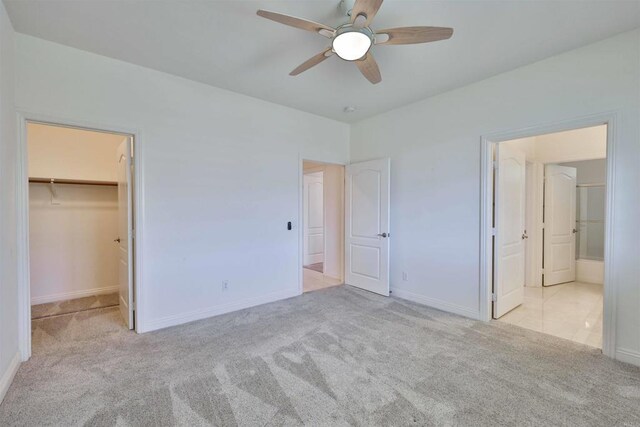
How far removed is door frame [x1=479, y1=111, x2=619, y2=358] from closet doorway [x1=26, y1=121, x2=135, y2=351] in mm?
4052

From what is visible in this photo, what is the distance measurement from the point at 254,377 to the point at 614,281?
10.2 feet

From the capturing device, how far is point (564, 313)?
3.49 meters

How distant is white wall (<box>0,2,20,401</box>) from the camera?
2.01 metres

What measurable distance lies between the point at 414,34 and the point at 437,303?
3066 mm

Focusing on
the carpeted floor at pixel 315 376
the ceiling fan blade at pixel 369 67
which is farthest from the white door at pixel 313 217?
the ceiling fan blade at pixel 369 67

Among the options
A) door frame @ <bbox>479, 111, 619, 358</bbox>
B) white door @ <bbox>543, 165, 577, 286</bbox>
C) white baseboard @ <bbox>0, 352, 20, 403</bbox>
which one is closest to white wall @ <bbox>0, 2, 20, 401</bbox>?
white baseboard @ <bbox>0, 352, 20, 403</bbox>

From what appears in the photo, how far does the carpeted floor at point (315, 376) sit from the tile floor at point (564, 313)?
0.87 ft

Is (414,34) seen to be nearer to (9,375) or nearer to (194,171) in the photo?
(194,171)

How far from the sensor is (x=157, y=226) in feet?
9.96

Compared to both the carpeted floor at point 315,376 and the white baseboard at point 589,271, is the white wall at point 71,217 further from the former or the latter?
the white baseboard at point 589,271

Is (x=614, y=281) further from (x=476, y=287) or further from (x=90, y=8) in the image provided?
(x=90, y=8)

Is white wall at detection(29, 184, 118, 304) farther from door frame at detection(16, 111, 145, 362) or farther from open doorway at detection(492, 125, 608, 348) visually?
open doorway at detection(492, 125, 608, 348)

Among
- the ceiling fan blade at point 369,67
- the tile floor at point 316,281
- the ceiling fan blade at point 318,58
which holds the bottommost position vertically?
the tile floor at point 316,281

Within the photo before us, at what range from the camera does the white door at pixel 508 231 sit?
129 inches
